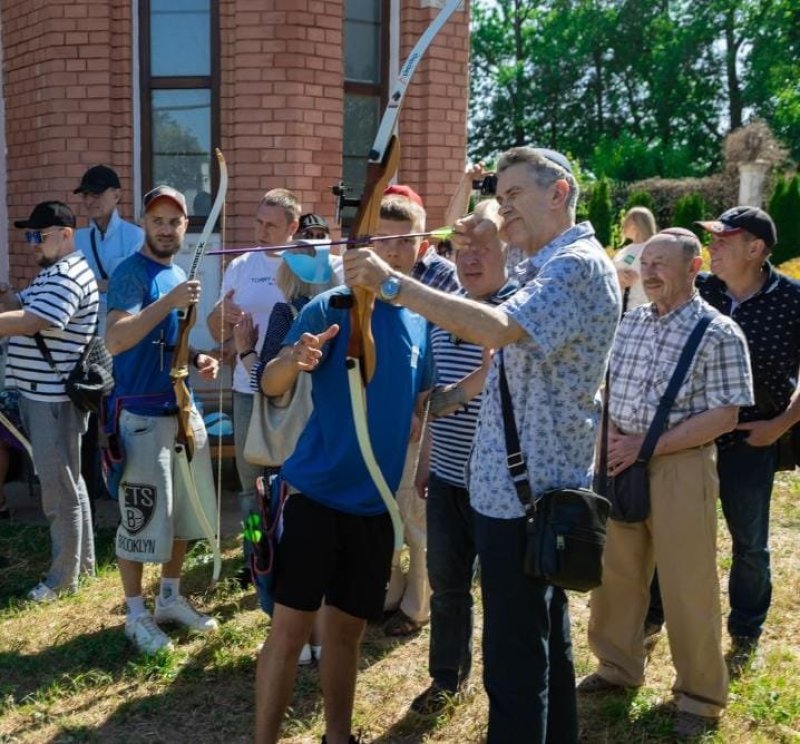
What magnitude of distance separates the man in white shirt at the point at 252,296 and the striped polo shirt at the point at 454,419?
118 cm

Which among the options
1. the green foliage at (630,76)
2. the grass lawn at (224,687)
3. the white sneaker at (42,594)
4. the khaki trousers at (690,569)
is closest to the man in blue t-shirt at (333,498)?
the grass lawn at (224,687)

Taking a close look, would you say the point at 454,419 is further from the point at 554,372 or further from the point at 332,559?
the point at 554,372

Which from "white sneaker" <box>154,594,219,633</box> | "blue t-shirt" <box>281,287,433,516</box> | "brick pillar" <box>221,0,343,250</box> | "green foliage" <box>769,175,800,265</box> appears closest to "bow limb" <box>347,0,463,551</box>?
"blue t-shirt" <box>281,287,433,516</box>

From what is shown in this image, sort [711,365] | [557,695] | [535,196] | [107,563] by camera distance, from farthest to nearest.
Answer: [107,563]
[711,365]
[557,695]
[535,196]

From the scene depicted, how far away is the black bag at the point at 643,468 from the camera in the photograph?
367cm

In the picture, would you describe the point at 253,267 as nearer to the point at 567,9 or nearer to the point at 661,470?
the point at 661,470

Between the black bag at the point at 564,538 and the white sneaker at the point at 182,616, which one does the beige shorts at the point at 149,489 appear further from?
the black bag at the point at 564,538

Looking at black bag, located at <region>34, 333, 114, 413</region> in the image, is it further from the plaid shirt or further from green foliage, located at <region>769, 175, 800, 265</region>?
green foliage, located at <region>769, 175, 800, 265</region>

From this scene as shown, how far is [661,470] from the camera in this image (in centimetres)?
372

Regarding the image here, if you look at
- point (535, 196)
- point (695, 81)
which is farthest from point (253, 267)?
point (695, 81)

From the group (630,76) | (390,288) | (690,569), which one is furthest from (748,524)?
(630,76)

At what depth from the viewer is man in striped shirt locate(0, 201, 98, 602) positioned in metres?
4.85

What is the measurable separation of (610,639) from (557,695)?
91cm

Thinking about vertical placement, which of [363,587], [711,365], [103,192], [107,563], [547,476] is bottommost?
[107,563]
